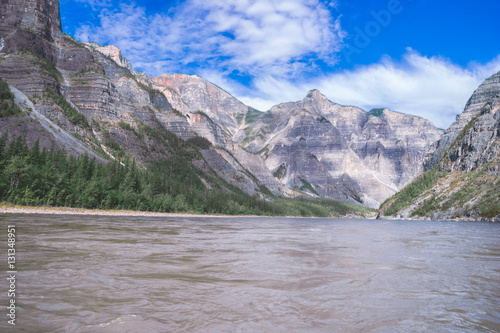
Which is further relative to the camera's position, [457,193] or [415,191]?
[415,191]

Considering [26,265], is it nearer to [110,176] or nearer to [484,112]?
[110,176]

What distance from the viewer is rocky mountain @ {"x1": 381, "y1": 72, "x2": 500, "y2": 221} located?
11212cm

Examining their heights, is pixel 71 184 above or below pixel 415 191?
below

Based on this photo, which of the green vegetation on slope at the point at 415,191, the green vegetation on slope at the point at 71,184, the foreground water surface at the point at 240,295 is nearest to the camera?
the foreground water surface at the point at 240,295

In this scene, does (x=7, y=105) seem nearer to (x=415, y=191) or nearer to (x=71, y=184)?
(x=71, y=184)

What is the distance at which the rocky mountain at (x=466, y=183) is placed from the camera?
4414 inches

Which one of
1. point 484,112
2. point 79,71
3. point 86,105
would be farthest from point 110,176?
point 484,112

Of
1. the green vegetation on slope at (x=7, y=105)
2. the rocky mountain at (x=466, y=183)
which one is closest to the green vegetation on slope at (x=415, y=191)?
the rocky mountain at (x=466, y=183)

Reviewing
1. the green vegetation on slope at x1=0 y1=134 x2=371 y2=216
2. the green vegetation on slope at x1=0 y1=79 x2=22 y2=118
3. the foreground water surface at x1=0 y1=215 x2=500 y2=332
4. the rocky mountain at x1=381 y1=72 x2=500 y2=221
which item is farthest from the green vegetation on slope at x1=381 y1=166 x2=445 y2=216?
the green vegetation on slope at x1=0 y1=79 x2=22 y2=118

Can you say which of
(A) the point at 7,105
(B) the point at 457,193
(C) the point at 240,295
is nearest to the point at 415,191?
(B) the point at 457,193

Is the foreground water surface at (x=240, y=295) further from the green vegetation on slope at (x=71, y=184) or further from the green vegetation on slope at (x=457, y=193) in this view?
the green vegetation on slope at (x=457, y=193)

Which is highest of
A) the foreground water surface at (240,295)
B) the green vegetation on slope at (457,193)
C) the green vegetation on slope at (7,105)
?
the green vegetation on slope at (7,105)

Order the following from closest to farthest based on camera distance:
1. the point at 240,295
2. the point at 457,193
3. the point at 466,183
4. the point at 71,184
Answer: the point at 240,295 < the point at 71,184 < the point at 457,193 < the point at 466,183

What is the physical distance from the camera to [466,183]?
134 meters
